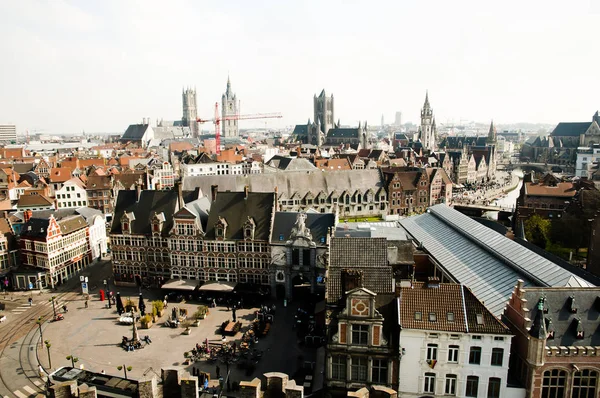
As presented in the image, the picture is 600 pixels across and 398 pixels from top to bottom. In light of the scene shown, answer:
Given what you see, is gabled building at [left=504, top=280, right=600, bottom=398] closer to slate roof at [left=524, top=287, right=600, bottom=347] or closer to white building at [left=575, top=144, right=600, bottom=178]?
slate roof at [left=524, top=287, right=600, bottom=347]

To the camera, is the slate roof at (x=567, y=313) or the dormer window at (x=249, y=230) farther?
the dormer window at (x=249, y=230)

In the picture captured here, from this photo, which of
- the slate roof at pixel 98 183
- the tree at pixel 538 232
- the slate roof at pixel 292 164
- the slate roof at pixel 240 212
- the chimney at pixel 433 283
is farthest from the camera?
the slate roof at pixel 292 164

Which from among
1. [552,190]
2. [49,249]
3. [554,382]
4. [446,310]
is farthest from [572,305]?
[552,190]

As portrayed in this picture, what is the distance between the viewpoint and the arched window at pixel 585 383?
2961cm

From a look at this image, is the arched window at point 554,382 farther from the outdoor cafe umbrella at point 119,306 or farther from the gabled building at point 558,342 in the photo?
the outdoor cafe umbrella at point 119,306

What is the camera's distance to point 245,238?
5859cm

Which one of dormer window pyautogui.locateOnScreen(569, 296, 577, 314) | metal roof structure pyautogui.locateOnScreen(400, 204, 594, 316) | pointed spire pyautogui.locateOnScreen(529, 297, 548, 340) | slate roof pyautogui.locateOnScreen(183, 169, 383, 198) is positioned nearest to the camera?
pointed spire pyautogui.locateOnScreen(529, 297, 548, 340)

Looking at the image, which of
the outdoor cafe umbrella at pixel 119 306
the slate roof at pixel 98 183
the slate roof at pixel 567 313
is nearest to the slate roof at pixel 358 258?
the slate roof at pixel 567 313

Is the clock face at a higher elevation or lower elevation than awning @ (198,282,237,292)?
higher

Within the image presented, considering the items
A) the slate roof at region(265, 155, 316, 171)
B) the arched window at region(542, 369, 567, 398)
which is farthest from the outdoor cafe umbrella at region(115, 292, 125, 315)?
the slate roof at region(265, 155, 316, 171)

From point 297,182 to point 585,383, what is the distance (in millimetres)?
72689

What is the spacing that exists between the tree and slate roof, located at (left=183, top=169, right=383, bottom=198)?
34762mm

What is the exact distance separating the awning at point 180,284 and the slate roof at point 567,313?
136ft

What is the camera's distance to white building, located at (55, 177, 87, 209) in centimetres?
9881
